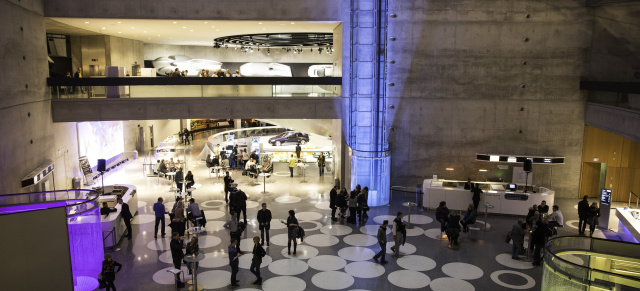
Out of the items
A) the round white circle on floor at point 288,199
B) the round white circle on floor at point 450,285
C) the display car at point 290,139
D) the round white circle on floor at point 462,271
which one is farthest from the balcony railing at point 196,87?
the display car at point 290,139

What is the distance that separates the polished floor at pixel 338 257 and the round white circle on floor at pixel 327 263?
25mm

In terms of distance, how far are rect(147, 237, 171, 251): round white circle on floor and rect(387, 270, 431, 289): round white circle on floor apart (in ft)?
20.3

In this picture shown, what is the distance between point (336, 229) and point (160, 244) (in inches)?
204

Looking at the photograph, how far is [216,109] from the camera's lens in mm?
19281

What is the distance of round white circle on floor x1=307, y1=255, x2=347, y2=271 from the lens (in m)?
12.3

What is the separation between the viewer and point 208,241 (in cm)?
1410

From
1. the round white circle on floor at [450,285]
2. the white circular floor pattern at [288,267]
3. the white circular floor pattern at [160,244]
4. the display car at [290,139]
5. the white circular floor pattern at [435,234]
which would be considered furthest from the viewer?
the display car at [290,139]

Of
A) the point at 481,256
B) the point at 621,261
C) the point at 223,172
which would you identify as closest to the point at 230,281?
the point at 481,256

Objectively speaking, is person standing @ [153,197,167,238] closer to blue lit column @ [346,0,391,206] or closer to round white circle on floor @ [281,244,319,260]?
round white circle on floor @ [281,244,319,260]

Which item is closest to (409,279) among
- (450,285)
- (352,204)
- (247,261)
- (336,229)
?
(450,285)

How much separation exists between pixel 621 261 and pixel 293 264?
23.7 ft

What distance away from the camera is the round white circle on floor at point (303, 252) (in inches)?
510

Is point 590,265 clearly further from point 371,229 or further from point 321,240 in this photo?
point 371,229

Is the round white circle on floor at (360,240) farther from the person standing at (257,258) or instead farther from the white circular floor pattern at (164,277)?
the white circular floor pattern at (164,277)
